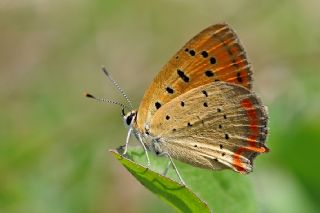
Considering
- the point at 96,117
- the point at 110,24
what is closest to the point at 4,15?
the point at 110,24

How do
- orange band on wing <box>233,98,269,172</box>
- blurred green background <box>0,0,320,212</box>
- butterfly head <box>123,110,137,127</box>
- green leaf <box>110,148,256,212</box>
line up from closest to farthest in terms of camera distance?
1. green leaf <box>110,148,256,212</box>
2. orange band on wing <box>233,98,269,172</box>
3. butterfly head <box>123,110,137,127</box>
4. blurred green background <box>0,0,320,212</box>

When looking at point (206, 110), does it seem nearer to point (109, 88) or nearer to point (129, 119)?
point (129, 119)

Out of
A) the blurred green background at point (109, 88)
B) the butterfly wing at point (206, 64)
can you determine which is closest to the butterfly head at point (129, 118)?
the butterfly wing at point (206, 64)

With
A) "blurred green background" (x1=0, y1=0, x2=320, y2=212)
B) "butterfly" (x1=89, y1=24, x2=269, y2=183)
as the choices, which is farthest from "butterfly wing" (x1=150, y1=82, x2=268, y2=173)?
"blurred green background" (x1=0, y1=0, x2=320, y2=212)

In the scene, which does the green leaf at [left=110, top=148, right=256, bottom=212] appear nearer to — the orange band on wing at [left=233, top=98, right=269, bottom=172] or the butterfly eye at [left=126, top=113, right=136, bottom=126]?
the orange band on wing at [left=233, top=98, right=269, bottom=172]

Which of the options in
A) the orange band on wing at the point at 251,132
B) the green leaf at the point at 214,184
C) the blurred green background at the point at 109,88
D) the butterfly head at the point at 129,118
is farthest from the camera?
the blurred green background at the point at 109,88

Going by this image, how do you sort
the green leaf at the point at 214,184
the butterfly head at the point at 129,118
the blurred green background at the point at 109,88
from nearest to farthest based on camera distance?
1. the green leaf at the point at 214,184
2. the butterfly head at the point at 129,118
3. the blurred green background at the point at 109,88

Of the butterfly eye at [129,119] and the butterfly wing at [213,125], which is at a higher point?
the butterfly eye at [129,119]

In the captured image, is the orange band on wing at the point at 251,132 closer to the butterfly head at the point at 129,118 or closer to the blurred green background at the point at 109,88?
A: the blurred green background at the point at 109,88

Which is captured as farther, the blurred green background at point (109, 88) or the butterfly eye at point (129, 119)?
the blurred green background at point (109, 88)
